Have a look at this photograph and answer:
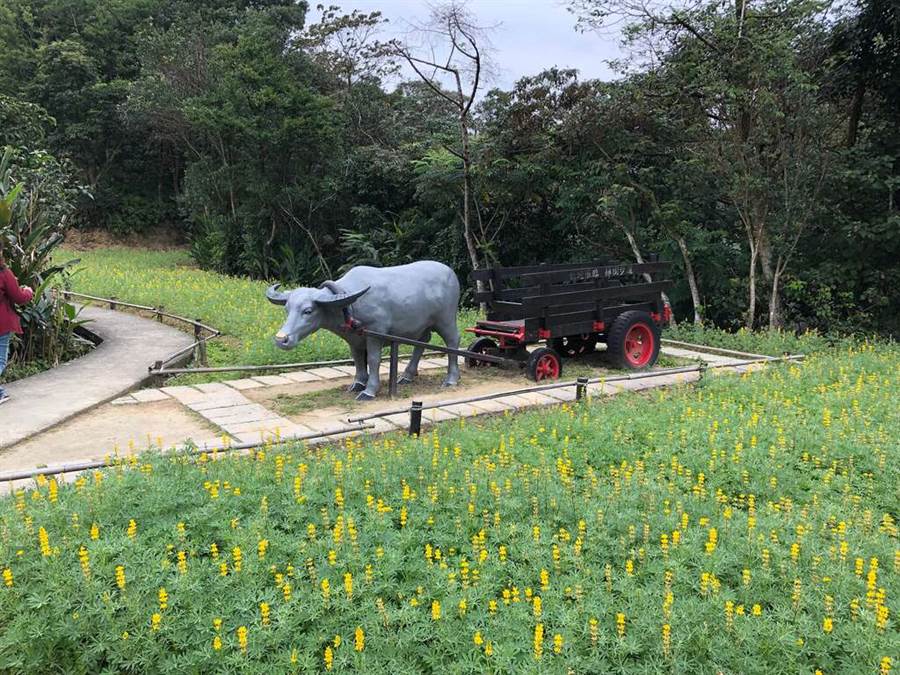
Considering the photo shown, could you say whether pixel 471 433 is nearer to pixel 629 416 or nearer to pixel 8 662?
pixel 629 416

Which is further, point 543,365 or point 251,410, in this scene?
point 543,365

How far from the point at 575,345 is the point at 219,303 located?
7.53 metres

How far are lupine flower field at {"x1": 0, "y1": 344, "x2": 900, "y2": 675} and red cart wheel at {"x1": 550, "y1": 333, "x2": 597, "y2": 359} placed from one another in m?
4.25

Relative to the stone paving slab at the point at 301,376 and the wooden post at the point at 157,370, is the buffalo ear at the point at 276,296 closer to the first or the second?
the stone paving slab at the point at 301,376

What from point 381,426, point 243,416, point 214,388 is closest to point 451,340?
point 381,426

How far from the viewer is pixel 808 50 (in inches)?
500

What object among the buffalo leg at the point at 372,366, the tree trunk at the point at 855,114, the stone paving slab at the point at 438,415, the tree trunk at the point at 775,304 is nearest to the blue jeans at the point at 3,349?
the buffalo leg at the point at 372,366

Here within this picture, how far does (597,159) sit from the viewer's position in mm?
14391

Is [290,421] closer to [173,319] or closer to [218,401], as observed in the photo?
[218,401]

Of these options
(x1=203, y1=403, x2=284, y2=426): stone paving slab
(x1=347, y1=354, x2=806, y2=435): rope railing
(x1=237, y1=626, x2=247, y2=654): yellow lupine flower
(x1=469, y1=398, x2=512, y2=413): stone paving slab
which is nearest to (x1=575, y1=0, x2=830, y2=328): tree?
(x1=347, y1=354, x2=806, y2=435): rope railing

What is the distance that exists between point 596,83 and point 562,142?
1.41 meters

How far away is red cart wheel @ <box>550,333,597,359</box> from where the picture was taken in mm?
9391

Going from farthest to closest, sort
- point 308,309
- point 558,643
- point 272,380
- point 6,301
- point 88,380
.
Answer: point 272,380
point 88,380
point 6,301
point 308,309
point 558,643

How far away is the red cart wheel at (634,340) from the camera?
28.6 feet
